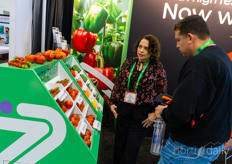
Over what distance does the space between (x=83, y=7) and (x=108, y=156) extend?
3.07 metres

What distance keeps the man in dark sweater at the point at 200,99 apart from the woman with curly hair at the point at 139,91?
2.94 feet

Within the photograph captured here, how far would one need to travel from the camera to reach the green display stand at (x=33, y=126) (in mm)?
1624

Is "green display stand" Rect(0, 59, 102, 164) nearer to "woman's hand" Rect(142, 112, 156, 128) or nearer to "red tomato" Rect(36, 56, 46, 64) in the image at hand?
"red tomato" Rect(36, 56, 46, 64)

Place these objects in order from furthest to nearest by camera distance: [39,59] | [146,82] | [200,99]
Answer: [146,82]
[39,59]
[200,99]

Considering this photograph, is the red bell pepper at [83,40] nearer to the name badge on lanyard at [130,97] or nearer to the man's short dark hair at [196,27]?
the name badge on lanyard at [130,97]

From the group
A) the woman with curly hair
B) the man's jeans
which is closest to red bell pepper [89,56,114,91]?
the woman with curly hair

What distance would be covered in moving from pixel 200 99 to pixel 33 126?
1.32 meters

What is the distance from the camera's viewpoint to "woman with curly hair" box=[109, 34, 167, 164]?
2.58 meters

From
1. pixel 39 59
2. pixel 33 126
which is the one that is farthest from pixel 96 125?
pixel 39 59

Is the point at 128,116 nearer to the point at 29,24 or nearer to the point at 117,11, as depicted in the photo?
the point at 29,24

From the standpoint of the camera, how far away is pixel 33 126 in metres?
1.68

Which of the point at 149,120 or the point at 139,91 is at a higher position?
the point at 139,91

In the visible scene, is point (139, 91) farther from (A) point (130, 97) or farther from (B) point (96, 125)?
(B) point (96, 125)

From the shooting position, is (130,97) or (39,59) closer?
(39,59)
